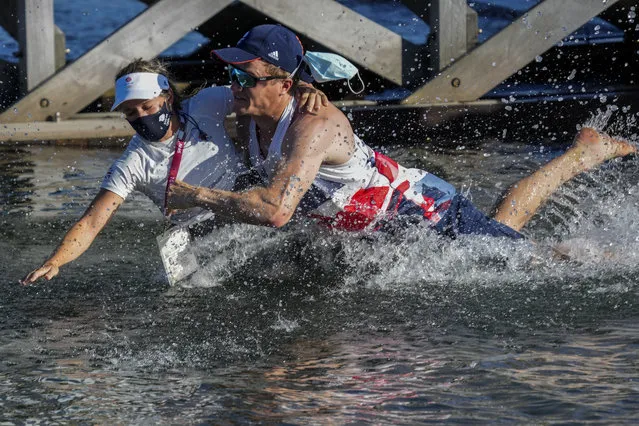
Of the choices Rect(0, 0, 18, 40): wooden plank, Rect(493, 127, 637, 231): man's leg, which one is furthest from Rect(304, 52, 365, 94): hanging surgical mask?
Rect(0, 0, 18, 40): wooden plank

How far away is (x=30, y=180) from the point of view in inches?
318

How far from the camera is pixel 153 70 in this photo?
5324 mm

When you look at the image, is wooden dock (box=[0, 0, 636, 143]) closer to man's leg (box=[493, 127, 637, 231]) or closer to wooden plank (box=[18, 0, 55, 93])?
wooden plank (box=[18, 0, 55, 93])

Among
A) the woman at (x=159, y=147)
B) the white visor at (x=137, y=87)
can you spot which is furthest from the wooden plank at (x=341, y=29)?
the white visor at (x=137, y=87)

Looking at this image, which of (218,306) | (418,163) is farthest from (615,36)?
(218,306)

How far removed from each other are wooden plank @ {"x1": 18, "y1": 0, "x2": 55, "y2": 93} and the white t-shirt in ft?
11.4

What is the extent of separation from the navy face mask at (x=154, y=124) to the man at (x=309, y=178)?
0.28m

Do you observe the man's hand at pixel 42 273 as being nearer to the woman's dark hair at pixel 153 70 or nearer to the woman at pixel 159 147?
the woman at pixel 159 147

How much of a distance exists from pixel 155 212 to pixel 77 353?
268 centimetres

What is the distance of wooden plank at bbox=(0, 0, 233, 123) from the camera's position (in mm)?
8773

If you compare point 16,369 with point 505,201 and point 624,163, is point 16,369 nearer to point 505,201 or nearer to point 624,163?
point 505,201

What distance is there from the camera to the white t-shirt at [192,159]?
5.37 metres

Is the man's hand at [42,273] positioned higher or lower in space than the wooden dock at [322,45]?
lower

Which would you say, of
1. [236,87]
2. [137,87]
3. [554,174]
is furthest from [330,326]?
[554,174]
